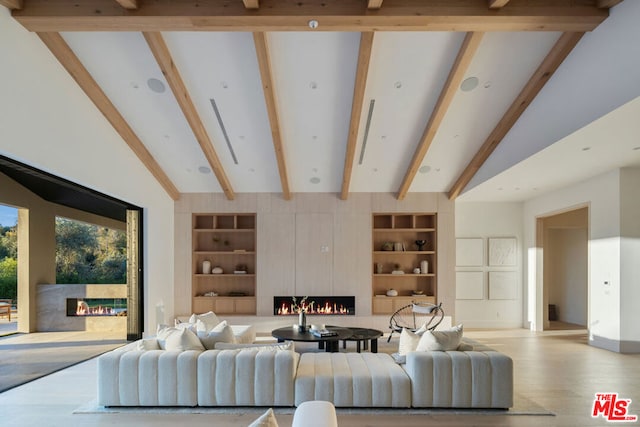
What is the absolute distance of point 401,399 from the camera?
4.04 metres

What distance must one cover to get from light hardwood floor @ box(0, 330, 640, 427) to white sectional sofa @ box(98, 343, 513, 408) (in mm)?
150

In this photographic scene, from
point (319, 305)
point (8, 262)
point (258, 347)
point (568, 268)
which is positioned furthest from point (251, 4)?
point (568, 268)

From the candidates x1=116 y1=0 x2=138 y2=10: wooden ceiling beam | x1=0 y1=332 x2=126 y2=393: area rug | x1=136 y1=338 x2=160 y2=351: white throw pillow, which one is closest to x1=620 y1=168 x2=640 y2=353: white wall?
x1=136 y1=338 x2=160 y2=351: white throw pillow

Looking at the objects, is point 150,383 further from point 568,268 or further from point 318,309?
point 568,268

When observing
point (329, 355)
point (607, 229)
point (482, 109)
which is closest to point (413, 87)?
point (482, 109)

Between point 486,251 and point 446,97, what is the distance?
5044 millimetres

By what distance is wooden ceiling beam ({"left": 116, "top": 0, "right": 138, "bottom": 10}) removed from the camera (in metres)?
4.04

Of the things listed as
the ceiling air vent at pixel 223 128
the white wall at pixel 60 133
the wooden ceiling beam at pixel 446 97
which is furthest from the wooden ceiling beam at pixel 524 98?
the white wall at pixel 60 133

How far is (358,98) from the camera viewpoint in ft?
18.7

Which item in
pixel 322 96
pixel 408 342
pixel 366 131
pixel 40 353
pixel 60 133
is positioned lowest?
pixel 40 353

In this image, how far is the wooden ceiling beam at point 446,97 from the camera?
15.9ft

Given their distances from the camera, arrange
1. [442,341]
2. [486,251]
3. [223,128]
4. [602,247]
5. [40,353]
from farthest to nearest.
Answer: [486,251]
[602,247]
[223,128]
[40,353]
[442,341]

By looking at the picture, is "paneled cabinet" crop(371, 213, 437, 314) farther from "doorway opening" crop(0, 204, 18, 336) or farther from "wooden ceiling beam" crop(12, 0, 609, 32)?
"doorway opening" crop(0, 204, 18, 336)

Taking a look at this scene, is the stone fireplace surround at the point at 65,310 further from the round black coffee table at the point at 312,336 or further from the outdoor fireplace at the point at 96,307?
the round black coffee table at the point at 312,336
